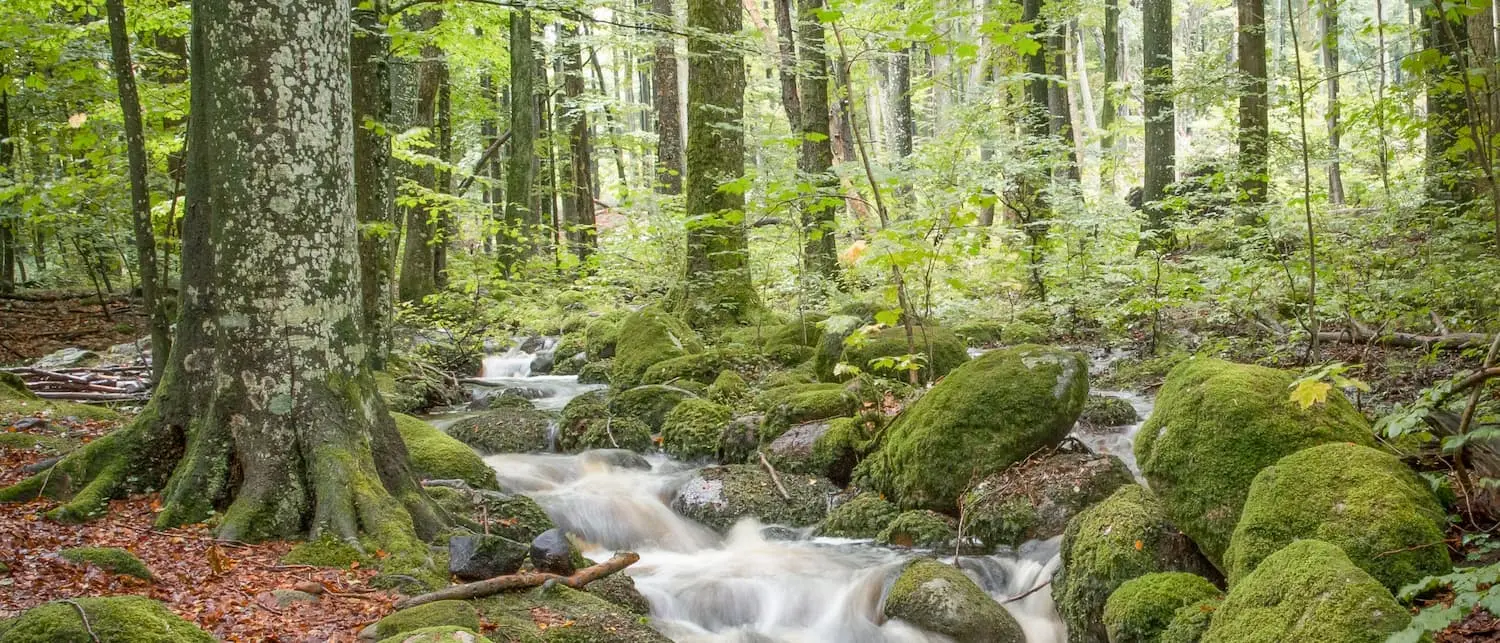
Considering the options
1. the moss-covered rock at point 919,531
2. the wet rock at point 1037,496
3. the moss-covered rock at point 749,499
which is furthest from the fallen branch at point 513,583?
the wet rock at point 1037,496

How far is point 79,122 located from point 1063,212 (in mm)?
10825

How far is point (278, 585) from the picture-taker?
13.1 ft

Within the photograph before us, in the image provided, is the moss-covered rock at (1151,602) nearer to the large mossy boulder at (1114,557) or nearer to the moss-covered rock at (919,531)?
the large mossy boulder at (1114,557)

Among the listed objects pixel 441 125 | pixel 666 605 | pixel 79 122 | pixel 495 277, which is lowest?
pixel 666 605

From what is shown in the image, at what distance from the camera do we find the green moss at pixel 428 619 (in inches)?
140

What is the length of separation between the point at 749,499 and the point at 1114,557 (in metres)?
3.07

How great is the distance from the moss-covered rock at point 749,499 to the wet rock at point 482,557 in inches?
102

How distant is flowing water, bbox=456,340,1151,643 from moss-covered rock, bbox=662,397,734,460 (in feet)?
1.60

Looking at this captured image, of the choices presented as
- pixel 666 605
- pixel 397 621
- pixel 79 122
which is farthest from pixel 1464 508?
pixel 79 122

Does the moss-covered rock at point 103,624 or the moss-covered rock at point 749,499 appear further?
the moss-covered rock at point 749,499

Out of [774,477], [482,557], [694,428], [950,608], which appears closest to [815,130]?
[694,428]

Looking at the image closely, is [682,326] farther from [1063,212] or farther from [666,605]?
[666,605]

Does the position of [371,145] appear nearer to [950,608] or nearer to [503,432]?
[503,432]

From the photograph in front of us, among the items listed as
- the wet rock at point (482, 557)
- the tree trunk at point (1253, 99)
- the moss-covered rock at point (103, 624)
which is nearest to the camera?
the moss-covered rock at point (103, 624)
